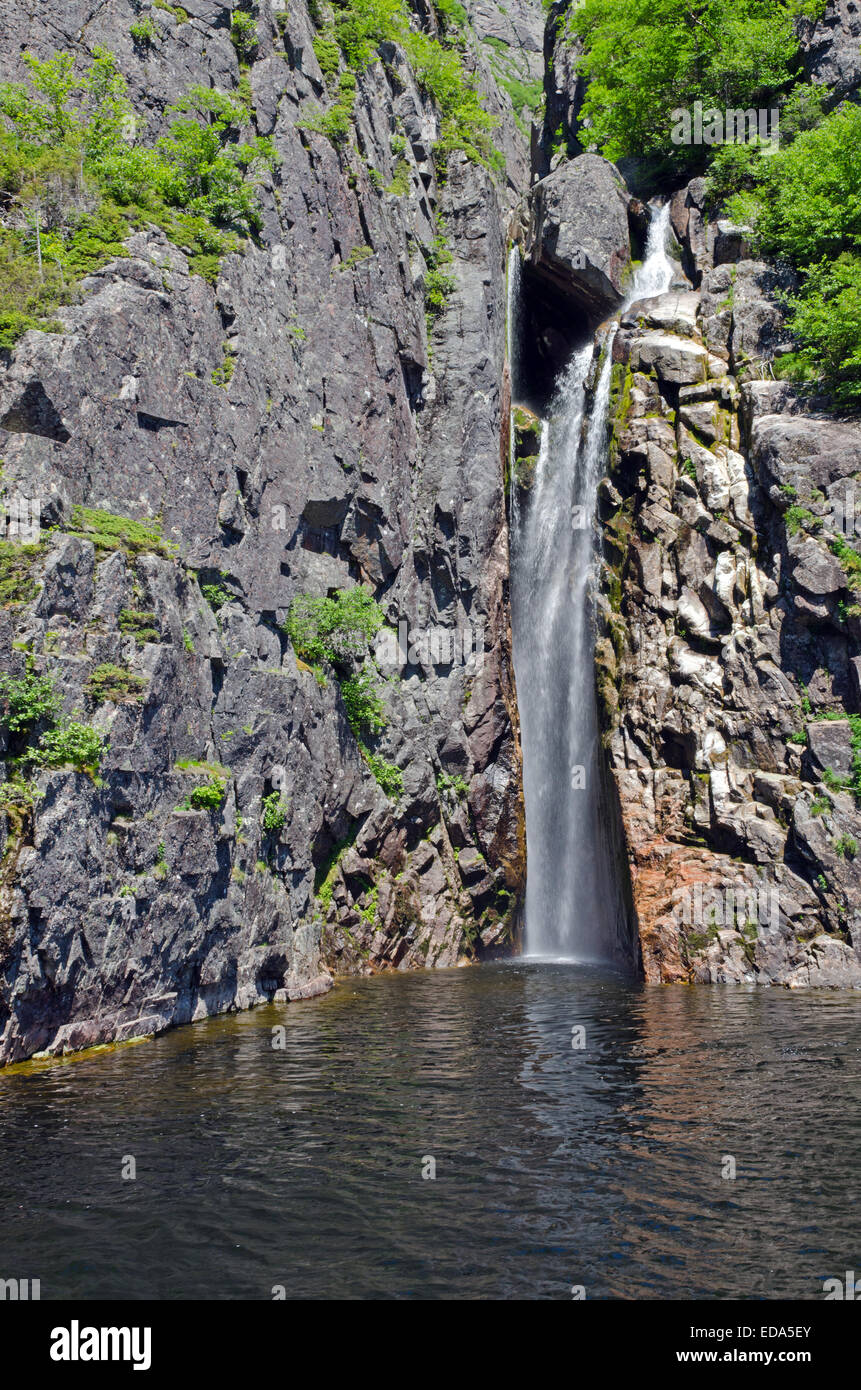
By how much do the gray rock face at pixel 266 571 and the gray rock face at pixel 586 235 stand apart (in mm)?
3031

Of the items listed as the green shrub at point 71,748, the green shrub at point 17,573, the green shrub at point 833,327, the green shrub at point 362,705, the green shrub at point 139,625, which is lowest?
the green shrub at point 71,748

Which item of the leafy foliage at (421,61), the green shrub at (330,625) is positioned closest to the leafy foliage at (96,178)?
the leafy foliage at (421,61)

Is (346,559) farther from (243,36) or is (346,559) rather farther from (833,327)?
(243,36)

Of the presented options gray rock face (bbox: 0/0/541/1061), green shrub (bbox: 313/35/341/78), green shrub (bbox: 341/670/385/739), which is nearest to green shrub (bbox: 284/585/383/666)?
gray rock face (bbox: 0/0/541/1061)

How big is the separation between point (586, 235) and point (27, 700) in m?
33.2

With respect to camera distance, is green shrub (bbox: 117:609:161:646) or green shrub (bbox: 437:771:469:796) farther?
green shrub (bbox: 437:771:469:796)

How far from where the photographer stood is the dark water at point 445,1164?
26.6 ft

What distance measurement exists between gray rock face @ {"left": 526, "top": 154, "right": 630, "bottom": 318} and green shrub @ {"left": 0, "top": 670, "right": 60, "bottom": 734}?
31573 millimetres

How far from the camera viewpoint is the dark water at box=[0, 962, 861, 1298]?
8.10 meters

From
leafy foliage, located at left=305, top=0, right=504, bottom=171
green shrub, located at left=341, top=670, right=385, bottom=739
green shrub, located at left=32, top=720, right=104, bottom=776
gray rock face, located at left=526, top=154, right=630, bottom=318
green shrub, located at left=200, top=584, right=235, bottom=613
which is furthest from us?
gray rock face, located at left=526, top=154, right=630, bottom=318

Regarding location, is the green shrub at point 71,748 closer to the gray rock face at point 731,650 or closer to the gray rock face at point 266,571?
the gray rock face at point 266,571

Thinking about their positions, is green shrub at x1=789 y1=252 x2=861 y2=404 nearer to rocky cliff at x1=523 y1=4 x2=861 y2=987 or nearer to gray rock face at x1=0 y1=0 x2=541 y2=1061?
rocky cliff at x1=523 y1=4 x2=861 y2=987
